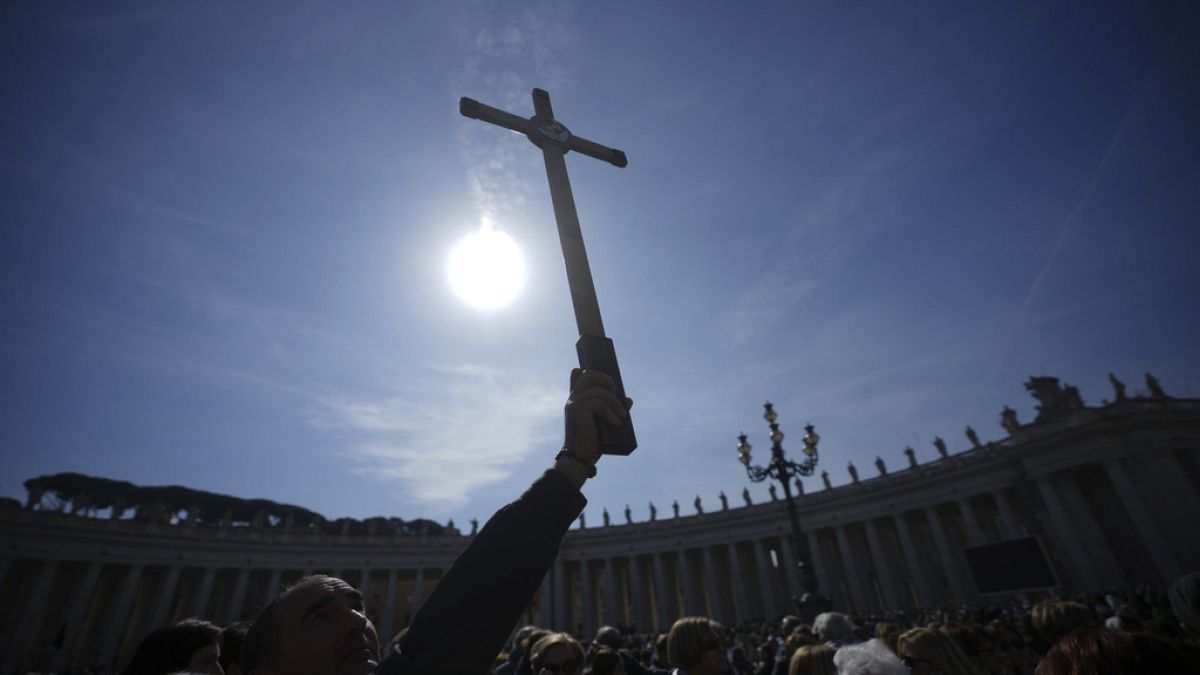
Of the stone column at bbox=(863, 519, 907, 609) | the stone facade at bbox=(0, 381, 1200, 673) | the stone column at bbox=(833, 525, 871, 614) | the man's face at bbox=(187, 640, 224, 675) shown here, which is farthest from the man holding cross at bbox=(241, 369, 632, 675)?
the stone column at bbox=(833, 525, 871, 614)

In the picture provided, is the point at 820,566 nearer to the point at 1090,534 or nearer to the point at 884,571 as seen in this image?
the point at 884,571

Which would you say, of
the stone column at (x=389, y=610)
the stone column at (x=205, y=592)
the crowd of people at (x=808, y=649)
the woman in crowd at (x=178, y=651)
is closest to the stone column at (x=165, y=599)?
the stone column at (x=205, y=592)

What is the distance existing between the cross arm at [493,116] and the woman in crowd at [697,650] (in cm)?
489

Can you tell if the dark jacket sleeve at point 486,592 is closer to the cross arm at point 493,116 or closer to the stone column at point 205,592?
the cross arm at point 493,116

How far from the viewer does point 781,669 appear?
320 inches

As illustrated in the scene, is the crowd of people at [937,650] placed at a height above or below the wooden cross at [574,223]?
below

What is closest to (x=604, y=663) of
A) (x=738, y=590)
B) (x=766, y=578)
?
(x=766, y=578)

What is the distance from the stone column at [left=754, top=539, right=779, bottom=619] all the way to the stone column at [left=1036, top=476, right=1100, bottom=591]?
76.5 ft

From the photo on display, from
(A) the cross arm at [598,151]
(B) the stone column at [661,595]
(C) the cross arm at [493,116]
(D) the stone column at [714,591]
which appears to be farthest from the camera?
(B) the stone column at [661,595]

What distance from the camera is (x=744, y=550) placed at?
5662cm

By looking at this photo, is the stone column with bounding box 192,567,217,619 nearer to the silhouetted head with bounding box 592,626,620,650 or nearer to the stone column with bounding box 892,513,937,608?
the silhouetted head with bounding box 592,626,620,650

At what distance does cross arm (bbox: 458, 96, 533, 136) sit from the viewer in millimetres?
3893

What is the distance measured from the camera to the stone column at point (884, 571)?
43.2 m

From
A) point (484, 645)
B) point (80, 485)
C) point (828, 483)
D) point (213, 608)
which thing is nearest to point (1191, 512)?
point (828, 483)
